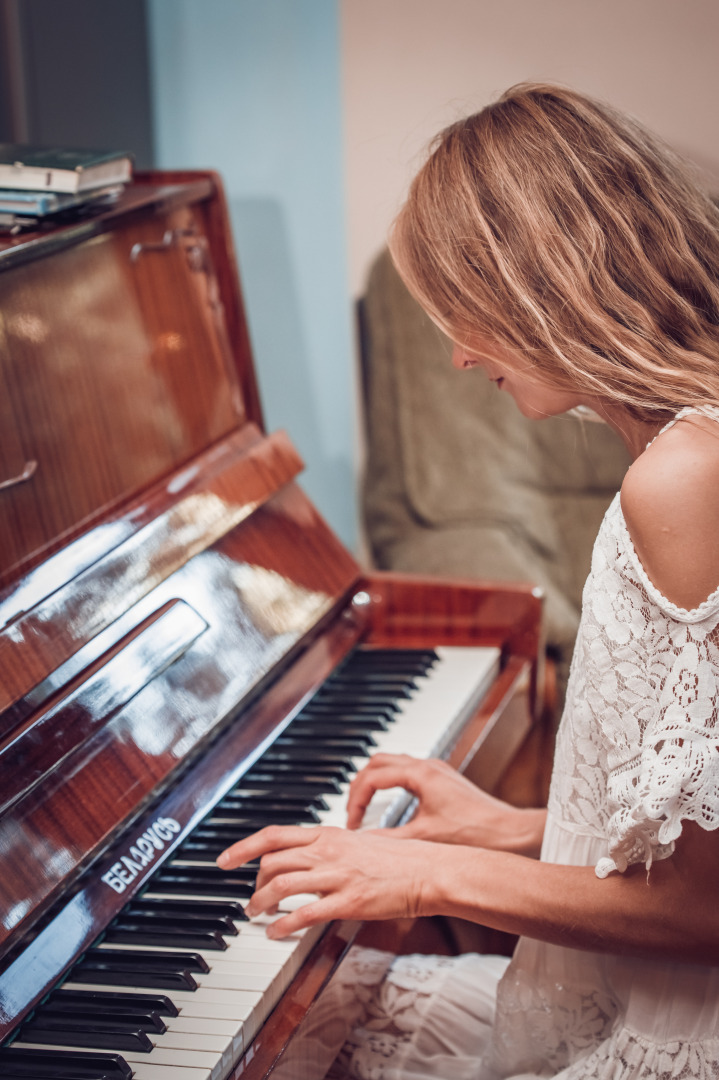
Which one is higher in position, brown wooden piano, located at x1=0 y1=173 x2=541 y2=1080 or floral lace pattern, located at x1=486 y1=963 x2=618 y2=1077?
brown wooden piano, located at x1=0 y1=173 x2=541 y2=1080

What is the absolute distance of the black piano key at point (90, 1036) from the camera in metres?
0.96

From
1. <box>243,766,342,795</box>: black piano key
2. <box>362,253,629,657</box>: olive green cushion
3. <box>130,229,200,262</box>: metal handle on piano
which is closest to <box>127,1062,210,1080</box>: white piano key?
<box>243,766,342,795</box>: black piano key

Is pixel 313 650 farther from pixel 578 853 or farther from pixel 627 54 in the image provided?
pixel 627 54

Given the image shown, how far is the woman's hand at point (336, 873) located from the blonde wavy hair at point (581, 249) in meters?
0.47

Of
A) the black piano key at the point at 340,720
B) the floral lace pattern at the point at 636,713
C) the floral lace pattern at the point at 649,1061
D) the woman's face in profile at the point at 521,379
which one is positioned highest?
the woman's face in profile at the point at 521,379

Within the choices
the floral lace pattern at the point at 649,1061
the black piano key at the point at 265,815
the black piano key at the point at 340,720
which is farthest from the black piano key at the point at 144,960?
the black piano key at the point at 340,720

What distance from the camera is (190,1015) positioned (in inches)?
39.5

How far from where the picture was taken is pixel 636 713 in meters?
1.00

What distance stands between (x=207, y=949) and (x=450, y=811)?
0.32 m

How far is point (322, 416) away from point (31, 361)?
150cm

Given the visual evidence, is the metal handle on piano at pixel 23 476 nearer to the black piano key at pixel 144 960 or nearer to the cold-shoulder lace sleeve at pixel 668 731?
the black piano key at pixel 144 960

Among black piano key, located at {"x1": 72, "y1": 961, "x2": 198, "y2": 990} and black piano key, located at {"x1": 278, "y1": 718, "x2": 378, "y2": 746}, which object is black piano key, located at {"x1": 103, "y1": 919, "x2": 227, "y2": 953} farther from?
black piano key, located at {"x1": 278, "y1": 718, "x2": 378, "y2": 746}

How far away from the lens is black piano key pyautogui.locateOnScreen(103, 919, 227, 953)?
1.09 metres

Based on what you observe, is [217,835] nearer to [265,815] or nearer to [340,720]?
[265,815]
